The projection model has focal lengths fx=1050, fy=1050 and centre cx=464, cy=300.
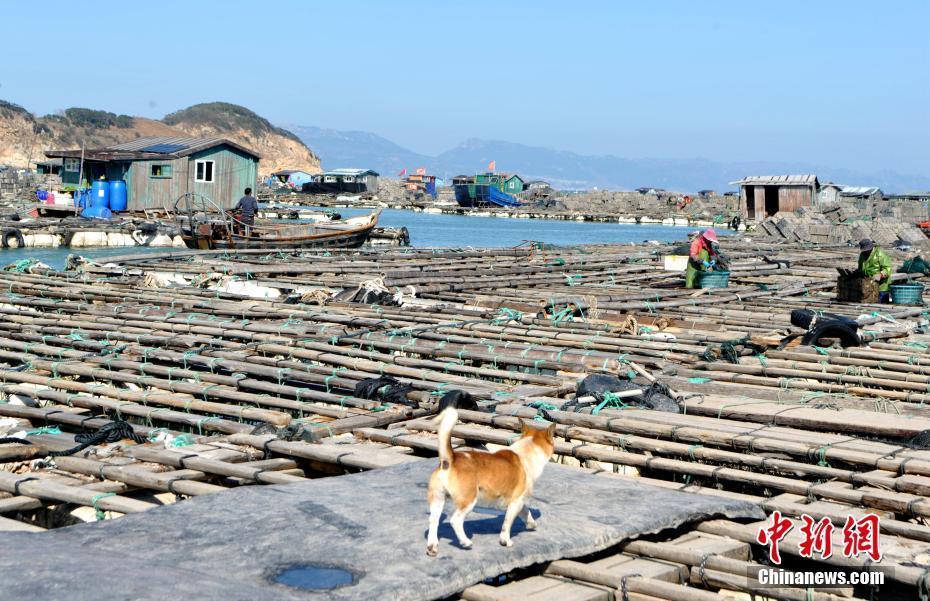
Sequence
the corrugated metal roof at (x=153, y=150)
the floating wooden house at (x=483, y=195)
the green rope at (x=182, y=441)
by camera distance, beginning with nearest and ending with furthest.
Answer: the green rope at (x=182, y=441) < the corrugated metal roof at (x=153, y=150) < the floating wooden house at (x=483, y=195)

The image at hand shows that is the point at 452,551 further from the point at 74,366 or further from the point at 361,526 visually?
the point at 74,366

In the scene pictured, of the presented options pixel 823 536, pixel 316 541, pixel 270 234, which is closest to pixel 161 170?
pixel 270 234

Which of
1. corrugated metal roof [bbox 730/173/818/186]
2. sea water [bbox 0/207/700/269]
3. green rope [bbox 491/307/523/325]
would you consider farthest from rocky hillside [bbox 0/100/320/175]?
green rope [bbox 491/307/523/325]

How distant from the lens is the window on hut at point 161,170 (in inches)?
1458

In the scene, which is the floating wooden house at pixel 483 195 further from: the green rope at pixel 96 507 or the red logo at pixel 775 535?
the red logo at pixel 775 535

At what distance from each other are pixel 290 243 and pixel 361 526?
24132mm

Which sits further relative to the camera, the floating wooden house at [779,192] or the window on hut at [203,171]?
the floating wooden house at [779,192]

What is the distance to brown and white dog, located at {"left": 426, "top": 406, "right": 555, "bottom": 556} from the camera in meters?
4.19

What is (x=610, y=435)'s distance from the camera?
703 centimetres

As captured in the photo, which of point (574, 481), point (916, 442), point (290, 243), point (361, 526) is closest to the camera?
point (361, 526)

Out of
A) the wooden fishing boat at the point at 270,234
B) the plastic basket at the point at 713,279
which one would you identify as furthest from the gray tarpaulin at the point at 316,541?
the wooden fishing boat at the point at 270,234

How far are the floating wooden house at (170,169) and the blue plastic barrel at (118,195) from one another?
16 cm

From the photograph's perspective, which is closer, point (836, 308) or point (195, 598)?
point (195, 598)

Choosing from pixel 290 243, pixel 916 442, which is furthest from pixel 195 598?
pixel 290 243
